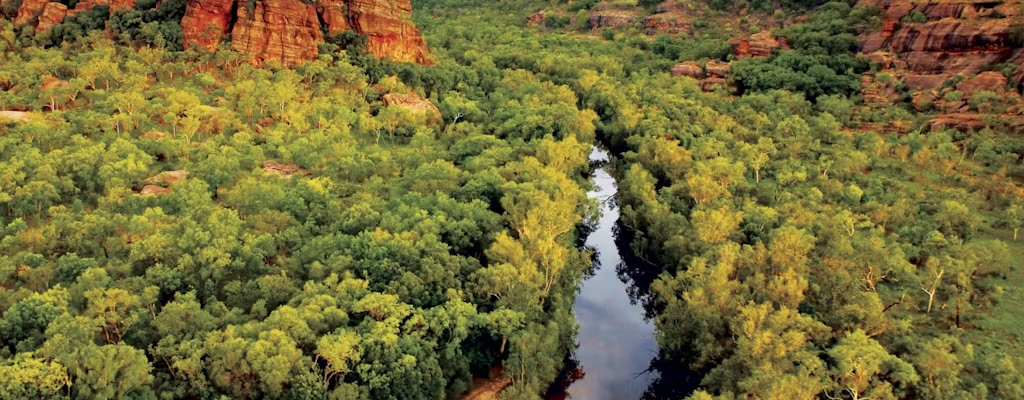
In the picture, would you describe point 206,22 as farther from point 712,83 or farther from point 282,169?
point 712,83

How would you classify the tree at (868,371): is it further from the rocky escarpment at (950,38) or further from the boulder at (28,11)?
the boulder at (28,11)

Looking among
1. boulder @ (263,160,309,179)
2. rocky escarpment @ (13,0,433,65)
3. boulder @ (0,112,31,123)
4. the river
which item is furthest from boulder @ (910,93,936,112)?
boulder @ (0,112,31,123)

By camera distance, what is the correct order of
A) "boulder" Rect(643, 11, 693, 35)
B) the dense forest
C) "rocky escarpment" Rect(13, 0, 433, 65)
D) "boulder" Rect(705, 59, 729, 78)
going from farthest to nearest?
"boulder" Rect(643, 11, 693, 35)
"boulder" Rect(705, 59, 729, 78)
"rocky escarpment" Rect(13, 0, 433, 65)
the dense forest

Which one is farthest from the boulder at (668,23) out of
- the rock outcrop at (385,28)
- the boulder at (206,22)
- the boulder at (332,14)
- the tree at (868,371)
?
the tree at (868,371)

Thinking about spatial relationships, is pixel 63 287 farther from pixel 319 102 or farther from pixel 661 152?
pixel 661 152

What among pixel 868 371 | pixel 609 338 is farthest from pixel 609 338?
pixel 868 371

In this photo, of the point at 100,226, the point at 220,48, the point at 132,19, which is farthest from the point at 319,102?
the point at 100,226

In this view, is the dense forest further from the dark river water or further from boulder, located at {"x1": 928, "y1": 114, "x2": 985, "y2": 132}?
the dark river water
